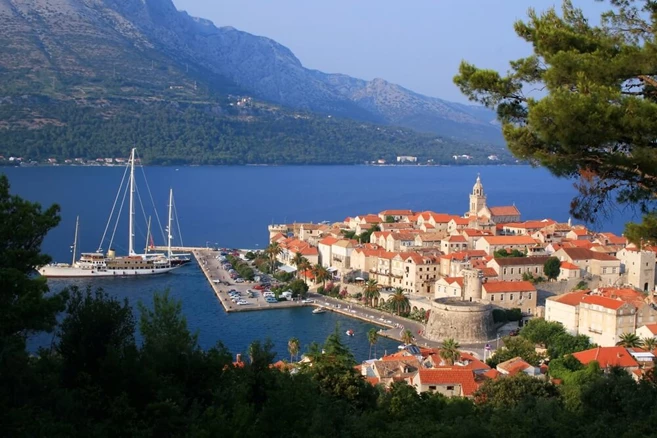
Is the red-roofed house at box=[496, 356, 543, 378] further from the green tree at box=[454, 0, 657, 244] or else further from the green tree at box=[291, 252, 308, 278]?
the green tree at box=[291, 252, 308, 278]

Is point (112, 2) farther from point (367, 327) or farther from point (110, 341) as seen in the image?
point (110, 341)

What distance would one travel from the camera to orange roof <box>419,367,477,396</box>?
707 inches

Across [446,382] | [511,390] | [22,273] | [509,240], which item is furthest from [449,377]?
[509,240]

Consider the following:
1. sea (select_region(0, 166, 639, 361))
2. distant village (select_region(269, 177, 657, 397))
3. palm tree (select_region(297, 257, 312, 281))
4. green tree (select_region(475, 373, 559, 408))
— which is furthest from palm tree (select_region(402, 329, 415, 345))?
palm tree (select_region(297, 257, 312, 281))

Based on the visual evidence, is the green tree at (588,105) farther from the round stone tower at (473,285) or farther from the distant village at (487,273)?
the round stone tower at (473,285)

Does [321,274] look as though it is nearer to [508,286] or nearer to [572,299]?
[508,286]

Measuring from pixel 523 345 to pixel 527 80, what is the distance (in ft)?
50.6

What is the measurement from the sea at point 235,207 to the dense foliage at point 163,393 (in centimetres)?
266

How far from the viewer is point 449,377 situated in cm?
1819

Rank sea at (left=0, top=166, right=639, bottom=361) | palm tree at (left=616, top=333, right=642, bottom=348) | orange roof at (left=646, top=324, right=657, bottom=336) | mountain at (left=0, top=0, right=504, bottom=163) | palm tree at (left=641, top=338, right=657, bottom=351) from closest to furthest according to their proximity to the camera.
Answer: palm tree at (left=641, top=338, right=657, bottom=351)
palm tree at (left=616, top=333, right=642, bottom=348)
orange roof at (left=646, top=324, right=657, bottom=336)
sea at (left=0, top=166, right=639, bottom=361)
mountain at (left=0, top=0, right=504, bottom=163)

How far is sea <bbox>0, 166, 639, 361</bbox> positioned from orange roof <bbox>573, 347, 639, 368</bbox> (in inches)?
182

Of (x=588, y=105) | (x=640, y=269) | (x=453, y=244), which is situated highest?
(x=588, y=105)

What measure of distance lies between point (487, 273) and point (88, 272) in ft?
67.3

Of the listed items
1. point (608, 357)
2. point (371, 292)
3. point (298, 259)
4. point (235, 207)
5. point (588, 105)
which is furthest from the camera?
point (235, 207)
